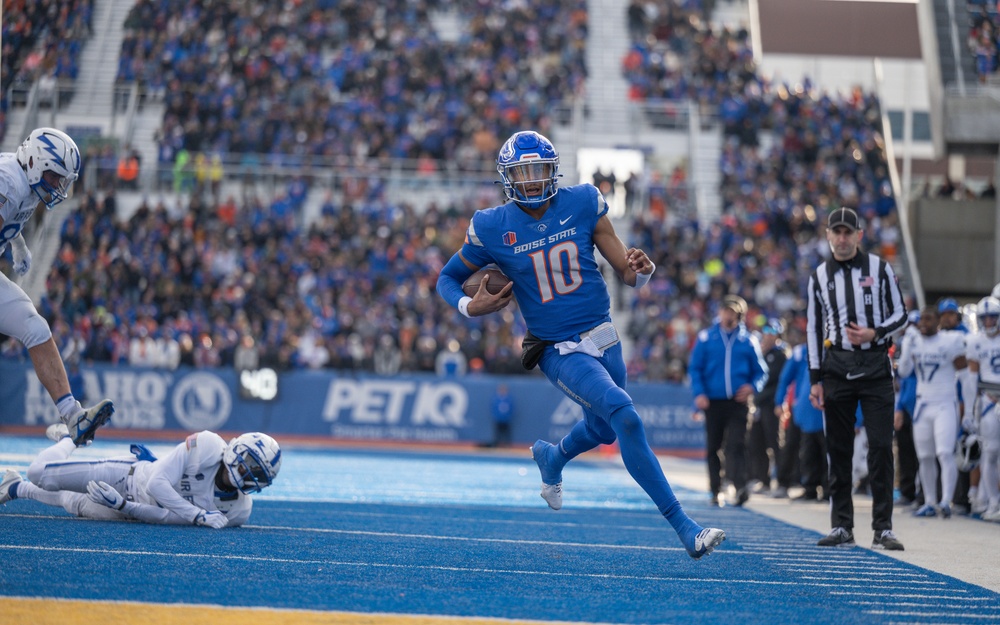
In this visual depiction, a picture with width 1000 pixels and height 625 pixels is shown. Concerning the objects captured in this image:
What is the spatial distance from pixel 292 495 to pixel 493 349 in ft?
38.0

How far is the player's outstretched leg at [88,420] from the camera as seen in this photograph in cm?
667

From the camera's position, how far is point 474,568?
18.8ft

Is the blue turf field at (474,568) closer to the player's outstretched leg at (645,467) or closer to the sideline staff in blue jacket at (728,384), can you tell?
the player's outstretched leg at (645,467)

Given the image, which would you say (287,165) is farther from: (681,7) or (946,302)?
(946,302)

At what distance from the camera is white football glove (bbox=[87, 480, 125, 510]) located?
Result: 6957 millimetres

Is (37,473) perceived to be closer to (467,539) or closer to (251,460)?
(251,460)

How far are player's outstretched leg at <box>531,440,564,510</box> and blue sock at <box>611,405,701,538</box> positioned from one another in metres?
0.94

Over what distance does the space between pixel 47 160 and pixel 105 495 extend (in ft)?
6.33

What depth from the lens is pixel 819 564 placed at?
6527mm

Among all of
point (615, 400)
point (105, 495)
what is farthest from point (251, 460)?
point (615, 400)

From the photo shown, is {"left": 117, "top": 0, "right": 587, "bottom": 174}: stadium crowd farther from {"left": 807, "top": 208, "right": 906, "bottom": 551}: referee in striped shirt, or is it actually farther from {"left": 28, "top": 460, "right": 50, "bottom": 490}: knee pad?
{"left": 807, "top": 208, "right": 906, "bottom": 551}: referee in striped shirt

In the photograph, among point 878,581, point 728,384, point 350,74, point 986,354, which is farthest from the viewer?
point 350,74

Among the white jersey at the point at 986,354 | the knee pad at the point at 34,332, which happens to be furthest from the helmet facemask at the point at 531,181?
the white jersey at the point at 986,354

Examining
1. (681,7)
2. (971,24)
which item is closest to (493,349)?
(971,24)
